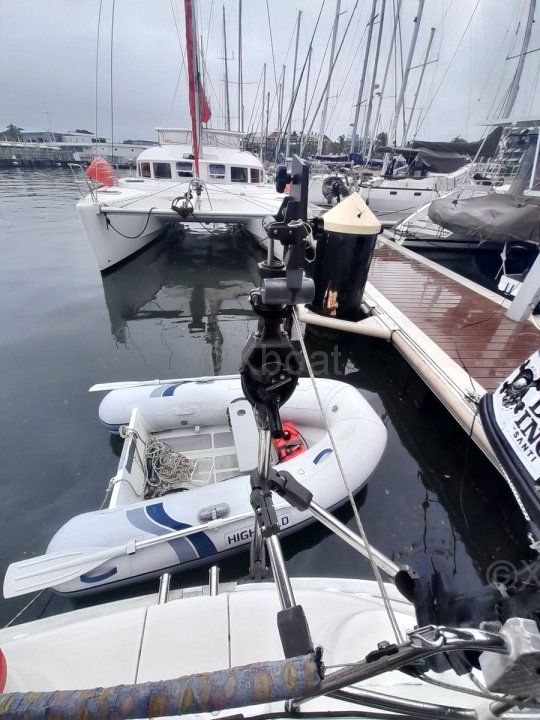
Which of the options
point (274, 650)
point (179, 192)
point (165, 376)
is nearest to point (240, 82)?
point (179, 192)

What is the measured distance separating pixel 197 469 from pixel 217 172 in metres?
10.4

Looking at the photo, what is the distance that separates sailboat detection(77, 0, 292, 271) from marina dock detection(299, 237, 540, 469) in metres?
3.25

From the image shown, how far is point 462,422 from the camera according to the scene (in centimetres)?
321

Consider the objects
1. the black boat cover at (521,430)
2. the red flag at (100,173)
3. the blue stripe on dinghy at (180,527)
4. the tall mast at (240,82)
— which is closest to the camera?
the black boat cover at (521,430)

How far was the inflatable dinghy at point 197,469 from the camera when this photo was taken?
2.39 meters

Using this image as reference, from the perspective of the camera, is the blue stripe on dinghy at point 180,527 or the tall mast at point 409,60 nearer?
the blue stripe on dinghy at point 180,527

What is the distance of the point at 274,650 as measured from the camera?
1.44 meters

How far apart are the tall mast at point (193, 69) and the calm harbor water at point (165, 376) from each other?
347 centimetres

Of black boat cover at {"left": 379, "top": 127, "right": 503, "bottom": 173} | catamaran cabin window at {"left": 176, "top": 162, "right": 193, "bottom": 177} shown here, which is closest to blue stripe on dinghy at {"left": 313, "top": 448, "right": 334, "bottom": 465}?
catamaran cabin window at {"left": 176, "top": 162, "right": 193, "bottom": 177}

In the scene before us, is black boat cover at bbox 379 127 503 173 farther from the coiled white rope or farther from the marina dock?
the coiled white rope

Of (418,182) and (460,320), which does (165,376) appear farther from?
(418,182)

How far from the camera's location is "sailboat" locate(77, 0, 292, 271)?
7480 millimetres

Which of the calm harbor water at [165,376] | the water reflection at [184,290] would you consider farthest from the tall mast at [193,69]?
the calm harbor water at [165,376]

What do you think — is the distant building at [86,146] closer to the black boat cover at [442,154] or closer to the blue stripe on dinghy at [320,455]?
the black boat cover at [442,154]
